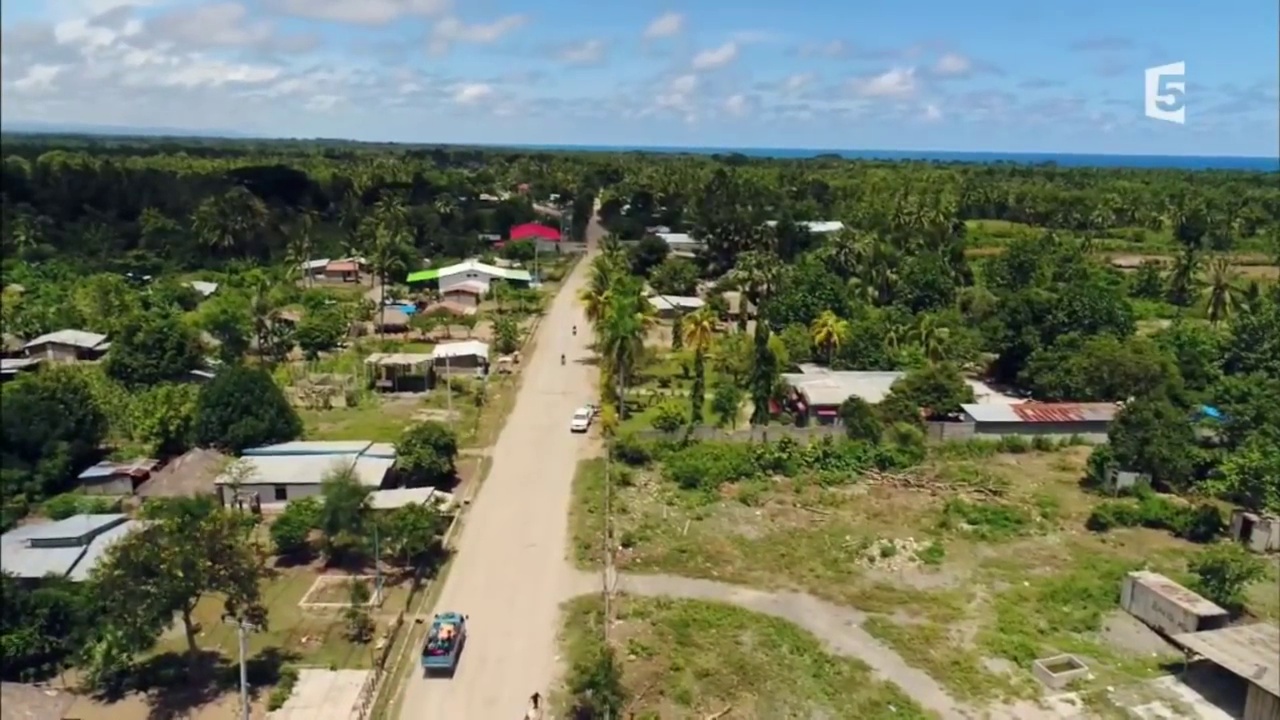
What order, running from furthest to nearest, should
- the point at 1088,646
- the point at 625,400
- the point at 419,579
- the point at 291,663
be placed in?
the point at 625,400, the point at 419,579, the point at 1088,646, the point at 291,663

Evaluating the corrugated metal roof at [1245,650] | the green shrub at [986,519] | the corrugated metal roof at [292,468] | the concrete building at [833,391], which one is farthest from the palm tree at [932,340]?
the corrugated metal roof at [292,468]

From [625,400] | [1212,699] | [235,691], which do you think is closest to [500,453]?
[625,400]

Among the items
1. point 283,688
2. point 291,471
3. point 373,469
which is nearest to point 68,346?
point 291,471

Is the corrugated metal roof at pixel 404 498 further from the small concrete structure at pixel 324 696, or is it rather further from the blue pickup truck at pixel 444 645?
the small concrete structure at pixel 324 696

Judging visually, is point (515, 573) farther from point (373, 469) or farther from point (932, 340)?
point (932, 340)

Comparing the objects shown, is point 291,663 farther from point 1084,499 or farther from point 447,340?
point 447,340

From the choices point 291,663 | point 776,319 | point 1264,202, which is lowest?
point 291,663

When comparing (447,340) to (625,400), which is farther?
(447,340)
